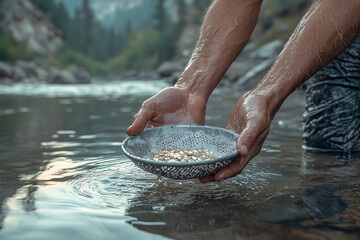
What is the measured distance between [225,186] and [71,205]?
0.79 meters

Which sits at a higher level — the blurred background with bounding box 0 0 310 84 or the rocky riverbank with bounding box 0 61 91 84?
the blurred background with bounding box 0 0 310 84

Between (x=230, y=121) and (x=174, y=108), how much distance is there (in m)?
0.42

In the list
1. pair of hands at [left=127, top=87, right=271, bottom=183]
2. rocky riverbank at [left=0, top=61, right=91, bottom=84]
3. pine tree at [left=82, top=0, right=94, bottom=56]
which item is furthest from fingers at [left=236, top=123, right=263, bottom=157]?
pine tree at [left=82, top=0, right=94, bottom=56]

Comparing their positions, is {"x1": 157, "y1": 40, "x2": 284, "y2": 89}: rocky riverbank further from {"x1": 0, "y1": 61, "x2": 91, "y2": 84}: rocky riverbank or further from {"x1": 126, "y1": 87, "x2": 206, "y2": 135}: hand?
{"x1": 0, "y1": 61, "x2": 91, "y2": 84}: rocky riverbank

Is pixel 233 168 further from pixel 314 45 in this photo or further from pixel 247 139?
pixel 314 45

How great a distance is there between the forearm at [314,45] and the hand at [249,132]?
106 mm

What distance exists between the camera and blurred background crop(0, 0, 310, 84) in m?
23.9

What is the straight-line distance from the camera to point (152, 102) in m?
2.27

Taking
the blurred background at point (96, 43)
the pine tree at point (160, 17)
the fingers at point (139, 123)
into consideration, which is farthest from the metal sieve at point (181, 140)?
the pine tree at point (160, 17)

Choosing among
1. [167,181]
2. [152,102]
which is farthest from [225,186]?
[152,102]

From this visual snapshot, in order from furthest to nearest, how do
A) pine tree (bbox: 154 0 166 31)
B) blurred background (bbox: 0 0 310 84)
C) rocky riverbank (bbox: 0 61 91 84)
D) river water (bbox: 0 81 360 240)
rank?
pine tree (bbox: 154 0 166 31) < blurred background (bbox: 0 0 310 84) < rocky riverbank (bbox: 0 61 91 84) < river water (bbox: 0 81 360 240)

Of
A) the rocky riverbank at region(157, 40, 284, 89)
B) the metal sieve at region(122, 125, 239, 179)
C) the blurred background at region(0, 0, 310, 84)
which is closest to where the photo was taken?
the metal sieve at region(122, 125, 239, 179)

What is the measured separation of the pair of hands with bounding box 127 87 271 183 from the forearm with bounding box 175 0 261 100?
11 centimetres

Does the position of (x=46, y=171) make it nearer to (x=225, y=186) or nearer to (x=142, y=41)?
(x=225, y=186)
